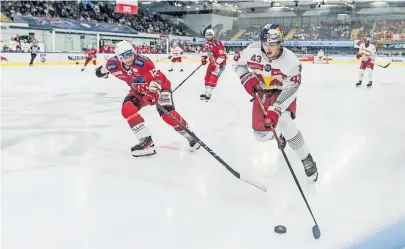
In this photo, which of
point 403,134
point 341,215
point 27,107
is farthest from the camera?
point 27,107

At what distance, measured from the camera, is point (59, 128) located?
4.94 metres

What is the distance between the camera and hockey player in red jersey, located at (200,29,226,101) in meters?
7.79

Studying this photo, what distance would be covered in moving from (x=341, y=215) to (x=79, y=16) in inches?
1040

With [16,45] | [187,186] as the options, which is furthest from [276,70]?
[16,45]

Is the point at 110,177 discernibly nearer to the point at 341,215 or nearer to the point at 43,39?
the point at 341,215

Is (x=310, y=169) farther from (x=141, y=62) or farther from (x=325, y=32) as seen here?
(x=325, y=32)

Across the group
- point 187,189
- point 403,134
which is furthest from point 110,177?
point 403,134

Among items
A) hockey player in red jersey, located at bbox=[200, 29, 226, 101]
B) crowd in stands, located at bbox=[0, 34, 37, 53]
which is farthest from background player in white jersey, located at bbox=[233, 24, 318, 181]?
crowd in stands, located at bbox=[0, 34, 37, 53]

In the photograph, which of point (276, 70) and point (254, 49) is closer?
point (276, 70)

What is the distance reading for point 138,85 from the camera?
12.1 feet

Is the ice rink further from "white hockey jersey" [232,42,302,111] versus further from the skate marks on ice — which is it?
"white hockey jersey" [232,42,302,111]

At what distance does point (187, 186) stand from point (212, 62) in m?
5.28

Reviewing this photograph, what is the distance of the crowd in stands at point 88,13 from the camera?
2216cm

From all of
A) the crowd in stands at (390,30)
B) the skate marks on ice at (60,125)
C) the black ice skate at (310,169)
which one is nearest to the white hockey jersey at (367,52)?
the skate marks on ice at (60,125)
